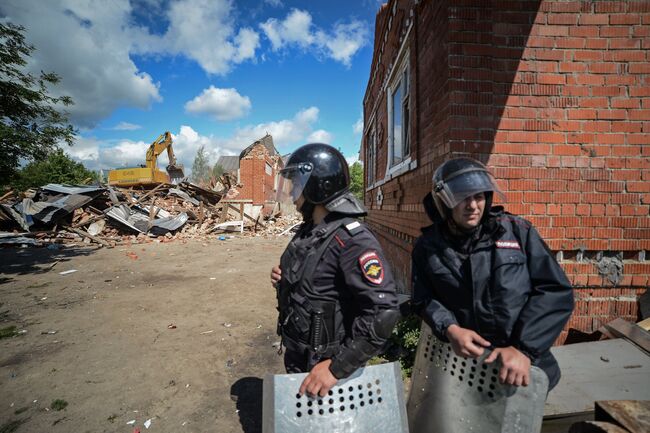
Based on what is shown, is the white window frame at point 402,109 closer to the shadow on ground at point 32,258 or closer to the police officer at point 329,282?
the police officer at point 329,282

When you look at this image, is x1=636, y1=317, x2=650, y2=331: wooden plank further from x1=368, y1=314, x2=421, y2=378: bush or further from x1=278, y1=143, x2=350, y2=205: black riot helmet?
x1=278, y1=143, x2=350, y2=205: black riot helmet

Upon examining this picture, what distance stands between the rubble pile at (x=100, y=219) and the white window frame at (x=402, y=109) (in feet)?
32.3

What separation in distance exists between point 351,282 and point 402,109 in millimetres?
4307

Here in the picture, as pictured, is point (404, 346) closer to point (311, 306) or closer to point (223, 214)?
point (311, 306)

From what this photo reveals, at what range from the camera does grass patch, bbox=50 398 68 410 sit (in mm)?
2674

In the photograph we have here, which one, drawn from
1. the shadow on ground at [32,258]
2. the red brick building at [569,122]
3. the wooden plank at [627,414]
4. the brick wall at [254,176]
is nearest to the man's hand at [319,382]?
the wooden plank at [627,414]

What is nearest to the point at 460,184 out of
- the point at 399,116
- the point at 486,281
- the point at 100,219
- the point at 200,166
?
the point at 486,281

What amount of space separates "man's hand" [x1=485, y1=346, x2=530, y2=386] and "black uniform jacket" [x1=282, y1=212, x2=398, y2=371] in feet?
1.55

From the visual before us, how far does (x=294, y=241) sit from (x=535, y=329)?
1.21 m

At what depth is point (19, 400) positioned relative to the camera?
9.07 feet

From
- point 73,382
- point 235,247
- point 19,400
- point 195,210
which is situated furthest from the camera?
point 195,210

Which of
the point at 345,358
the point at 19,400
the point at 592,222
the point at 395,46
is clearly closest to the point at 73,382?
the point at 19,400

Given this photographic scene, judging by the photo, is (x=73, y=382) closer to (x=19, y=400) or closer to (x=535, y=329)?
(x=19, y=400)

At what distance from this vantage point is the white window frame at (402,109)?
4.63 m
